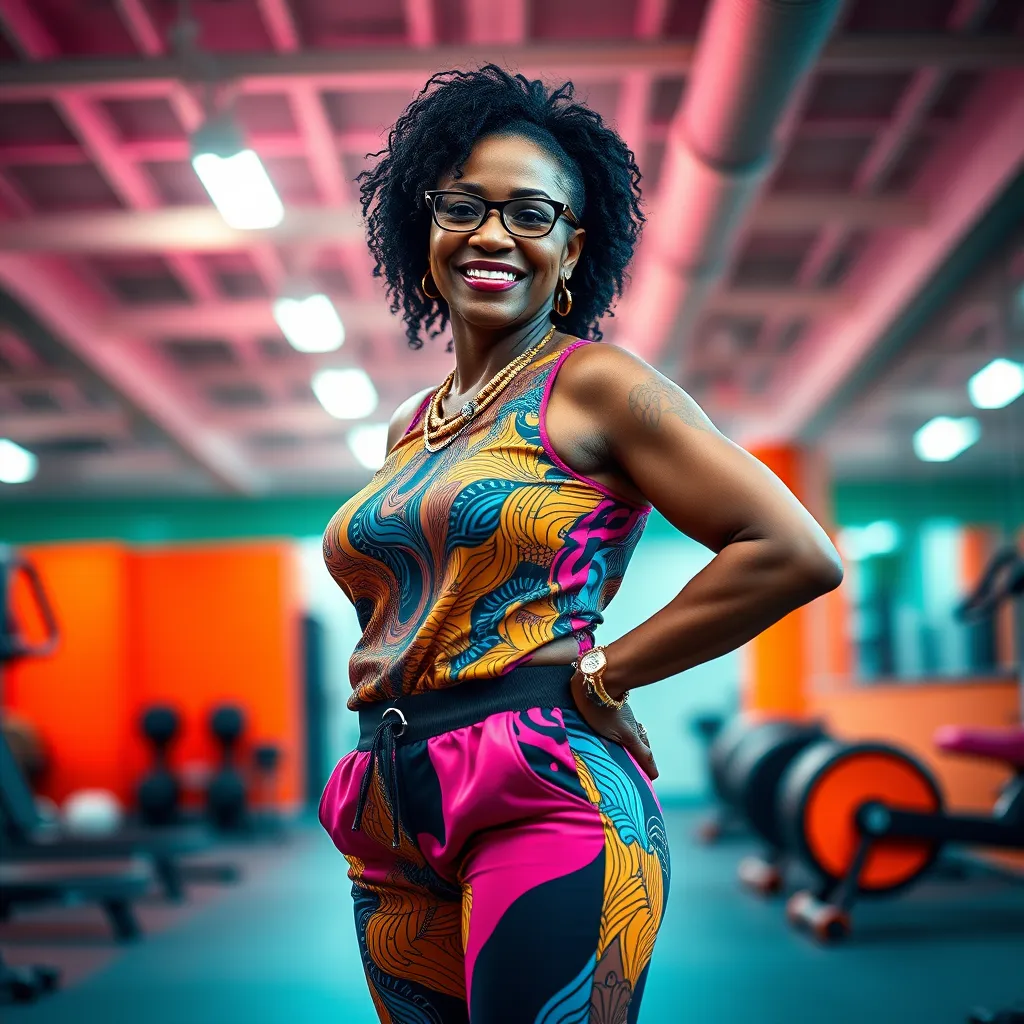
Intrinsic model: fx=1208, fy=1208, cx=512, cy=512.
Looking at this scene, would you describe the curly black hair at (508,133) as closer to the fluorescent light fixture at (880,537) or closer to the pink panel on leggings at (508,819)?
the pink panel on leggings at (508,819)

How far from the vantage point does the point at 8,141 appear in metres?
5.32

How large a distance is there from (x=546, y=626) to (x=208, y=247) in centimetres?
516

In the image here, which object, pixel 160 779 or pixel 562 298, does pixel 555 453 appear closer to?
pixel 562 298

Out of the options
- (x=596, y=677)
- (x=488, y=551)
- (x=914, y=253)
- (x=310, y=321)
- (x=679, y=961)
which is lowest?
(x=679, y=961)

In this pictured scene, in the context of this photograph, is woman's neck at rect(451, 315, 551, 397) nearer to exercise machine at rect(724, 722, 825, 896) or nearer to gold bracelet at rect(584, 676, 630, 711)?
gold bracelet at rect(584, 676, 630, 711)

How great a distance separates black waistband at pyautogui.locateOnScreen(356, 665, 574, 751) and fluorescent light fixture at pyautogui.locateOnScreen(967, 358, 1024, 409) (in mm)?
5088

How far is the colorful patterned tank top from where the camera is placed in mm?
998

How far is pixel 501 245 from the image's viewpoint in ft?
3.61

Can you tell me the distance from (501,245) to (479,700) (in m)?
0.41

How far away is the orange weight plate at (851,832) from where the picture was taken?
4.50 m

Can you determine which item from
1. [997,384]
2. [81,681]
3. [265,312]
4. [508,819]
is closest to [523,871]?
[508,819]

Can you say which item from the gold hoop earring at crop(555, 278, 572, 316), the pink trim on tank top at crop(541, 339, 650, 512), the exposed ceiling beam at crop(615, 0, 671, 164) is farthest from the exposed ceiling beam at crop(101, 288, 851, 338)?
the pink trim on tank top at crop(541, 339, 650, 512)

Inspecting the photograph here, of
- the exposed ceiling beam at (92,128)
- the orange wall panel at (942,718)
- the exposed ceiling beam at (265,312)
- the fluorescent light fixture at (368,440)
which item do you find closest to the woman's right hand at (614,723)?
the exposed ceiling beam at (92,128)

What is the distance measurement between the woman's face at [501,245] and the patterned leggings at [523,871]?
390mm
